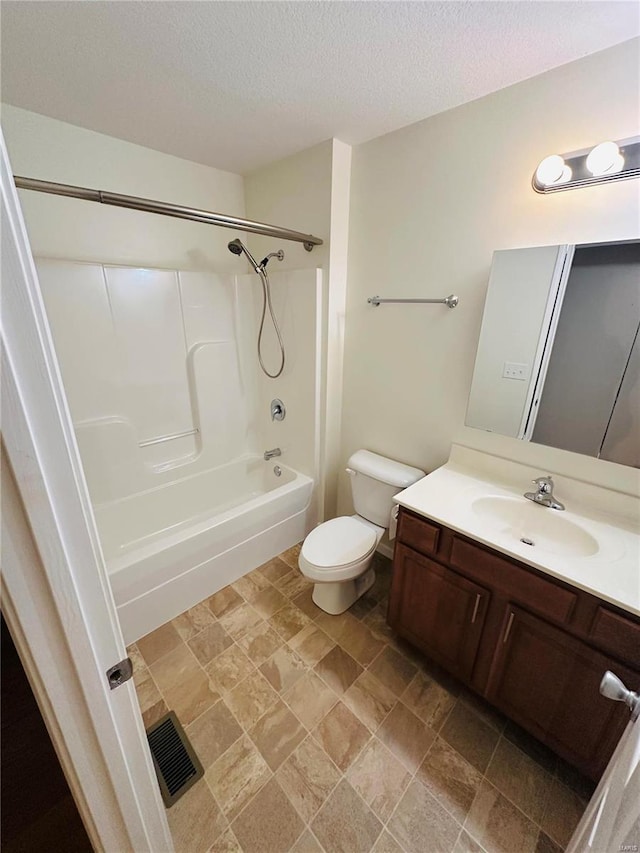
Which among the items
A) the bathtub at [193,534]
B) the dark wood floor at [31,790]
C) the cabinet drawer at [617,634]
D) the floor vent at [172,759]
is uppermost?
the cabinet drawer at [617,634]

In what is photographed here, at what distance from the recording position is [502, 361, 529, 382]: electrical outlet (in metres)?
1.42

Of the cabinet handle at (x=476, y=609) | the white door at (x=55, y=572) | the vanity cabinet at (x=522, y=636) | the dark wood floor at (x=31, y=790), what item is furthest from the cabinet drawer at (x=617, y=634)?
the dark wood floor at (x=31, y=790)

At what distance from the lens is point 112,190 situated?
71.0 inches

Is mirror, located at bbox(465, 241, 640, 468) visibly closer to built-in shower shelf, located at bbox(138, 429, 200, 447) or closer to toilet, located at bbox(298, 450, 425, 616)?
toilet, located at bbox(298, 450, 425, 616)

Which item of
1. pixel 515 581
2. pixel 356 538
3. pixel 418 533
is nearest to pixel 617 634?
pixel 515 581

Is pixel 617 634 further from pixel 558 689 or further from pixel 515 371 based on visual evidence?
pixel 515 371

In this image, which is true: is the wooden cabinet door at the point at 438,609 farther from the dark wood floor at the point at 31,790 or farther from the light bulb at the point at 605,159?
the light bulb at the point at 605,159

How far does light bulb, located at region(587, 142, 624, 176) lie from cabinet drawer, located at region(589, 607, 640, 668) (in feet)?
4.52

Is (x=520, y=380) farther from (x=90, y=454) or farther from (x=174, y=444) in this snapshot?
(x=90, y=454)

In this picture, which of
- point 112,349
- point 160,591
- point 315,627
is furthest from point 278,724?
point 112,349

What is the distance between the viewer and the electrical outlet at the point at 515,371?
55.8 inches

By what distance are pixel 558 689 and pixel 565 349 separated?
3.89ft

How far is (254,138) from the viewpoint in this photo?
1729 millimetres

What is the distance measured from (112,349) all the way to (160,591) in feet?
4.44
